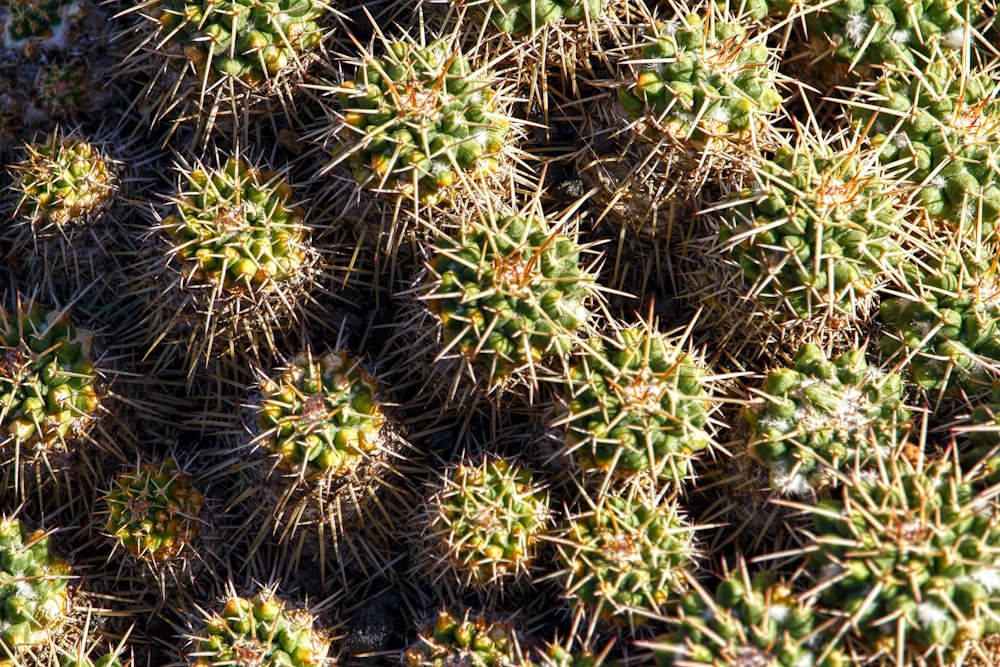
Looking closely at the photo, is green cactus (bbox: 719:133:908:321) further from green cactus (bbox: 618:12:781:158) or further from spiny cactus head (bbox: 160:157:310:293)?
spiny cactus head (bbox: 160:157:310:293)

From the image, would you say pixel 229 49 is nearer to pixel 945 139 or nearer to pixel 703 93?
pixel 703 93

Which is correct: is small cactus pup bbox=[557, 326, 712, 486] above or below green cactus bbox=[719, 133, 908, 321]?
below

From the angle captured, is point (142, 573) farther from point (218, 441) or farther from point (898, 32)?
point (898, 32)

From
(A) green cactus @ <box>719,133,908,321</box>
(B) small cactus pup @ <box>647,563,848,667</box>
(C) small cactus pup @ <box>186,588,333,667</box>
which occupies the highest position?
(A) green cactus @ <box>719,133,908,321</box>

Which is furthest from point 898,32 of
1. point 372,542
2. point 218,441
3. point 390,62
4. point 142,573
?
point 142,573

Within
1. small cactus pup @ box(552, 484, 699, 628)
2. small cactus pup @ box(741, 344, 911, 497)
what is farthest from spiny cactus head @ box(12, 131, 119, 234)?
small cactus pup @ box(741, 344, 911, 497)

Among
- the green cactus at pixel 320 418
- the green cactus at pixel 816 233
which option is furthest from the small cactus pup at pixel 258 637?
the green cactus at pixel 816 233

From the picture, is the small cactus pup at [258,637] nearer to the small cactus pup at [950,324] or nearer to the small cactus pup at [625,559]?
the small cactus pup at [625,559]

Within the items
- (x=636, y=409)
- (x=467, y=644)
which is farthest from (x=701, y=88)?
(x=467, y=644)
